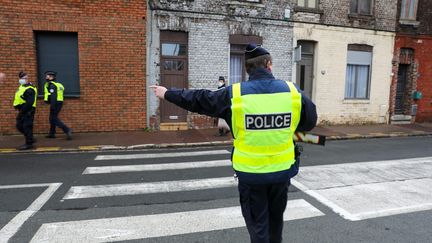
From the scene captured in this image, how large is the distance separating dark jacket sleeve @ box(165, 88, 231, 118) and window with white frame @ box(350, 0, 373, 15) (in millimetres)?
13930

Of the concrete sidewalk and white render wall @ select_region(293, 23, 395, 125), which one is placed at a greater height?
white render wall @ select_region(293, 23, 395, 125)

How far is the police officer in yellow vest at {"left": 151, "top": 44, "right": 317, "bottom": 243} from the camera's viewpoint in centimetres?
251

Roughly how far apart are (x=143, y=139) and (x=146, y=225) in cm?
617

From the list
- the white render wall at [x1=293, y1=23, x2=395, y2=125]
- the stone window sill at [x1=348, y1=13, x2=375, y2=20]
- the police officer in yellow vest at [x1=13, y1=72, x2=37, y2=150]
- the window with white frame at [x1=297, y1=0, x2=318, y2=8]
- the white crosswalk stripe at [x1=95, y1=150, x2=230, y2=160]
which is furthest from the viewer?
the stone window sill at [x1=348, y1=13, x2=375, y2=20]

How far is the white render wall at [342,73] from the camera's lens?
1359cm

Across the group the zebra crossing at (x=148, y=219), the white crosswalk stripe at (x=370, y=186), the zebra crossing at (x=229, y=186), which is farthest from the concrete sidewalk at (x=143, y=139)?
the zebra crossing at (x=148, y=219)

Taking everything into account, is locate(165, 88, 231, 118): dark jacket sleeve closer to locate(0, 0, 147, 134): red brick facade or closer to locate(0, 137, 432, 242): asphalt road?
locate(0, 137, 432, 242): asphalt road

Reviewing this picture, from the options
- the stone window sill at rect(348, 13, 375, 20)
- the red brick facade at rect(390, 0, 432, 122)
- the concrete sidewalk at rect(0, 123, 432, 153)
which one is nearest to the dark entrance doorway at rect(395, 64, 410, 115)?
the red brick facade at rect(390, 0, 432, 122)

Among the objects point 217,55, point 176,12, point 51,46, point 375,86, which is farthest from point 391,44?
point 51,46

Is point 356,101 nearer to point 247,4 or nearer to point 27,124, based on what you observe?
point 247,4

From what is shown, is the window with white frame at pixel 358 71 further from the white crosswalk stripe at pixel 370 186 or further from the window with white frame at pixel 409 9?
the white crosswalk stripe at pixel 370 186

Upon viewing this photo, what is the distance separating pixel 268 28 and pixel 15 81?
9211 millimetres

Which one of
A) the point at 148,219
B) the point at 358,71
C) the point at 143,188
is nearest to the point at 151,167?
the point at 143,188

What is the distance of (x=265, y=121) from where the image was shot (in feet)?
8.19
